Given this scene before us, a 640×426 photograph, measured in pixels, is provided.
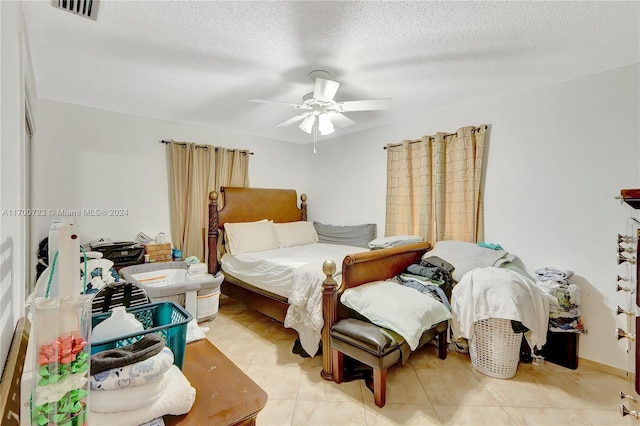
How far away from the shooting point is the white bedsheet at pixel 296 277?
229 centimetres

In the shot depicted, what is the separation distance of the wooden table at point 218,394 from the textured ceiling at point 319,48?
1.69m

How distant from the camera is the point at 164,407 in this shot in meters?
0.65

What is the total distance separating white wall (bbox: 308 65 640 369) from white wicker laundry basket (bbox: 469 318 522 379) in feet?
2.38

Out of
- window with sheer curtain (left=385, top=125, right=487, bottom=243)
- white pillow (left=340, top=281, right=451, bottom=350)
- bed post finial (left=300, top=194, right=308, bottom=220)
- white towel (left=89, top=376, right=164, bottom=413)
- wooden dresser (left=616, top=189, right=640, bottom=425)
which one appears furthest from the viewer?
bed post finial (left=300, top=194, right=308, bottom=220)

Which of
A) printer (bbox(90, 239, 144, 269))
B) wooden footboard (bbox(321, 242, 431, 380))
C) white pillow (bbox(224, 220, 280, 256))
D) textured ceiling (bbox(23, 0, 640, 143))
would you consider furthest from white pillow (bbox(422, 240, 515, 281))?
printer (bbox(90, 239, 144, 269))

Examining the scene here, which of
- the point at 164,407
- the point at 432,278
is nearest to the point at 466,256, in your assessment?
the point at 432,278

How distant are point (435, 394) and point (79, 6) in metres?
3.13

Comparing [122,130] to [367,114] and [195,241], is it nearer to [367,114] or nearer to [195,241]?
[195,241]

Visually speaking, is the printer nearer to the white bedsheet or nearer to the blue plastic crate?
the white bedsheet

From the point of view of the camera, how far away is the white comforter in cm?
208

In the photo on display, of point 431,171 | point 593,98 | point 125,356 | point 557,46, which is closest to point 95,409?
point 125,356

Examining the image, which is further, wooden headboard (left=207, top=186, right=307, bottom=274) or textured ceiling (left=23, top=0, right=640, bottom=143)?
wooden headboard (left=207, top=186, right=307, bottom=274)

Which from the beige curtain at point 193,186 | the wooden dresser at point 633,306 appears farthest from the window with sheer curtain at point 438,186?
the beige curtain at point 193,186

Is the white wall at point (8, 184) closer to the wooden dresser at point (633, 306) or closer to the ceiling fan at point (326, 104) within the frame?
the ceiling fan at point (326, 104)
